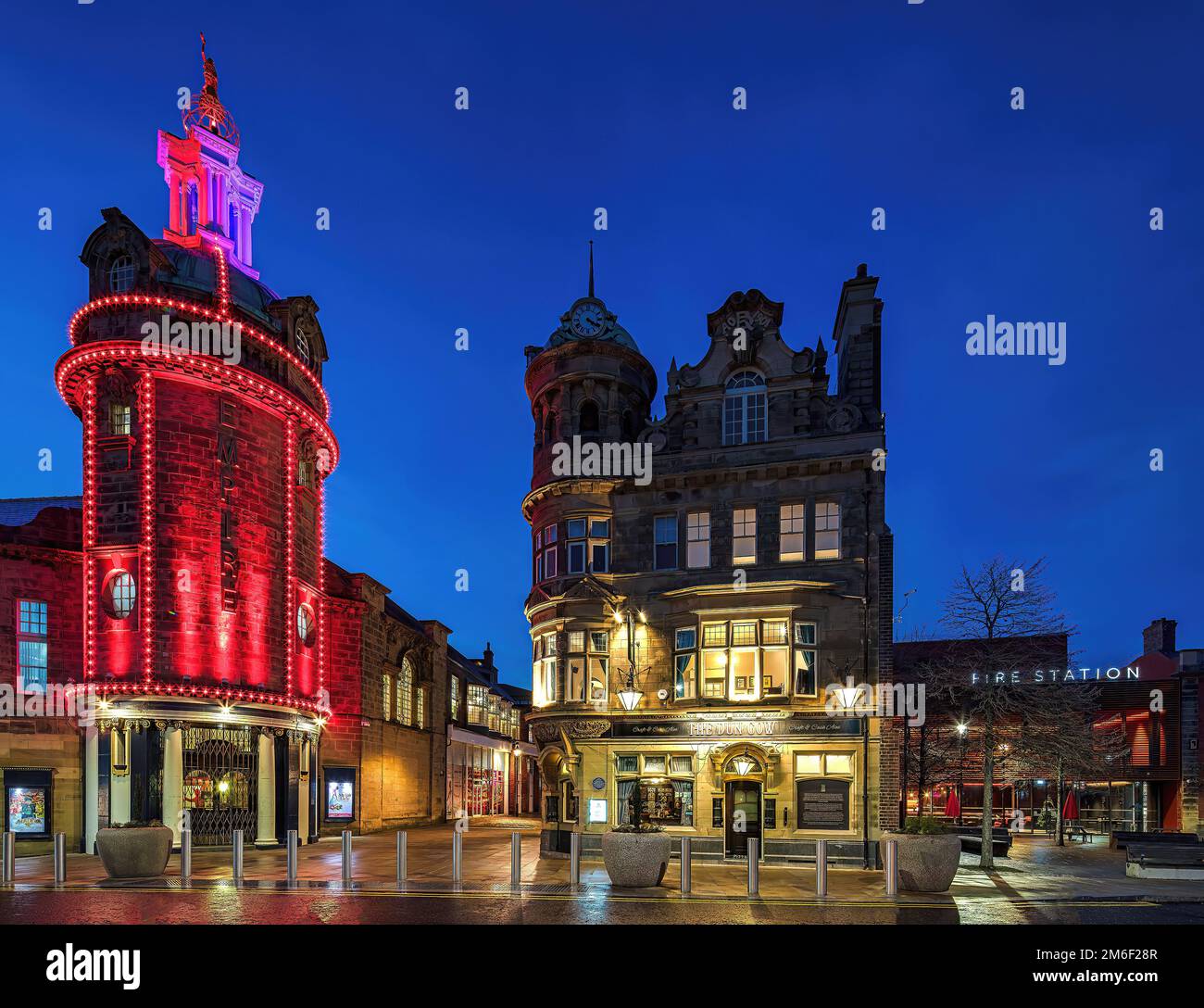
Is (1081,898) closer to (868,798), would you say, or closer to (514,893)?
(868,798)

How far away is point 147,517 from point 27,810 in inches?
368

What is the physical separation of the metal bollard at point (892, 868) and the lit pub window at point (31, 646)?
25234 mm

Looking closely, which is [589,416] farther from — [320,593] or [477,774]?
[477,774]

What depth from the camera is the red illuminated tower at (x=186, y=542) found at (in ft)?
93.5

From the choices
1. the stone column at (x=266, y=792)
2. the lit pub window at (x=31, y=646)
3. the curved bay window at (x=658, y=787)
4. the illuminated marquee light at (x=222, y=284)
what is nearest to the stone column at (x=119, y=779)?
the lit pub window at (x=31, y=646)

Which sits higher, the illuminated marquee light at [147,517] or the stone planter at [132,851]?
the illuminated marquee light at [147,517]

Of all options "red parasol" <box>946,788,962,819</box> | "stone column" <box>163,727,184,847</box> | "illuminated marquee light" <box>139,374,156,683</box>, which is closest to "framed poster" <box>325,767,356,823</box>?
"stone column" <box>163,727,184,847</box>

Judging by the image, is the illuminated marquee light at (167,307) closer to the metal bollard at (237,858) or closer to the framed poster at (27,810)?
the framed poster at (27,810)

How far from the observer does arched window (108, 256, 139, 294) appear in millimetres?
30359

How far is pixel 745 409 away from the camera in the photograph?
2731 cm

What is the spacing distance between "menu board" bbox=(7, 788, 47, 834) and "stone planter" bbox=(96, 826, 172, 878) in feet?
30.8
